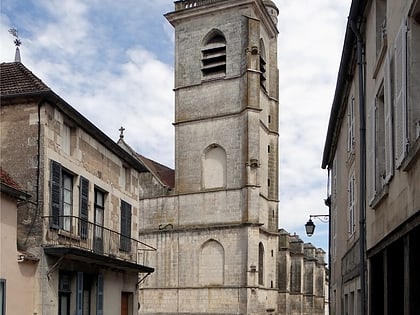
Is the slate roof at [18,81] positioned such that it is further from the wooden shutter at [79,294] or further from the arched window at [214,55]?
the arched window at [214,55]

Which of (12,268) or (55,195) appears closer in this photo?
(12,268)

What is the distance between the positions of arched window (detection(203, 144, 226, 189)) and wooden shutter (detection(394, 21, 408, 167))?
3474 centimetres

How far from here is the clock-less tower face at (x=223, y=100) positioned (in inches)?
1665

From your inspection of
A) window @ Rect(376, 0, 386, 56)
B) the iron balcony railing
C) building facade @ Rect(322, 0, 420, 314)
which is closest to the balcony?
the iron balcony railing

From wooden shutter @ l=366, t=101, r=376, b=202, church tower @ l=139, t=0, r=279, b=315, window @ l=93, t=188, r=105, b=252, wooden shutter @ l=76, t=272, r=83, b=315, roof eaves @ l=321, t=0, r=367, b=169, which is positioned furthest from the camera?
church tower @ l=139, t=0, r=279, b=315

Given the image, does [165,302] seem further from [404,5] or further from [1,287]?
[404,5]

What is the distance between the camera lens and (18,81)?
1545 cm

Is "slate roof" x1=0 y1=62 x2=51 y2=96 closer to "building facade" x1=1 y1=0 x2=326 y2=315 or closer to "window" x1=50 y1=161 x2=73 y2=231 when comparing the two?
"window" x1=50 y1=161 x2=73 y2=231

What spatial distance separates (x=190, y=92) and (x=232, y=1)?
642 cm

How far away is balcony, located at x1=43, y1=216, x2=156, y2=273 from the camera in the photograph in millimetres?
14680

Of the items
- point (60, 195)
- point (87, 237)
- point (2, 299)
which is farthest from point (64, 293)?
point (2, 299)

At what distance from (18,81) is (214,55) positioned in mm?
29908

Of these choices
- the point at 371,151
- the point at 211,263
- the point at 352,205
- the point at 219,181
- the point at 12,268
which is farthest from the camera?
the point at 219,181

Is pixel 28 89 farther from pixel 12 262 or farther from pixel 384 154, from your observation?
pixel 384 154
